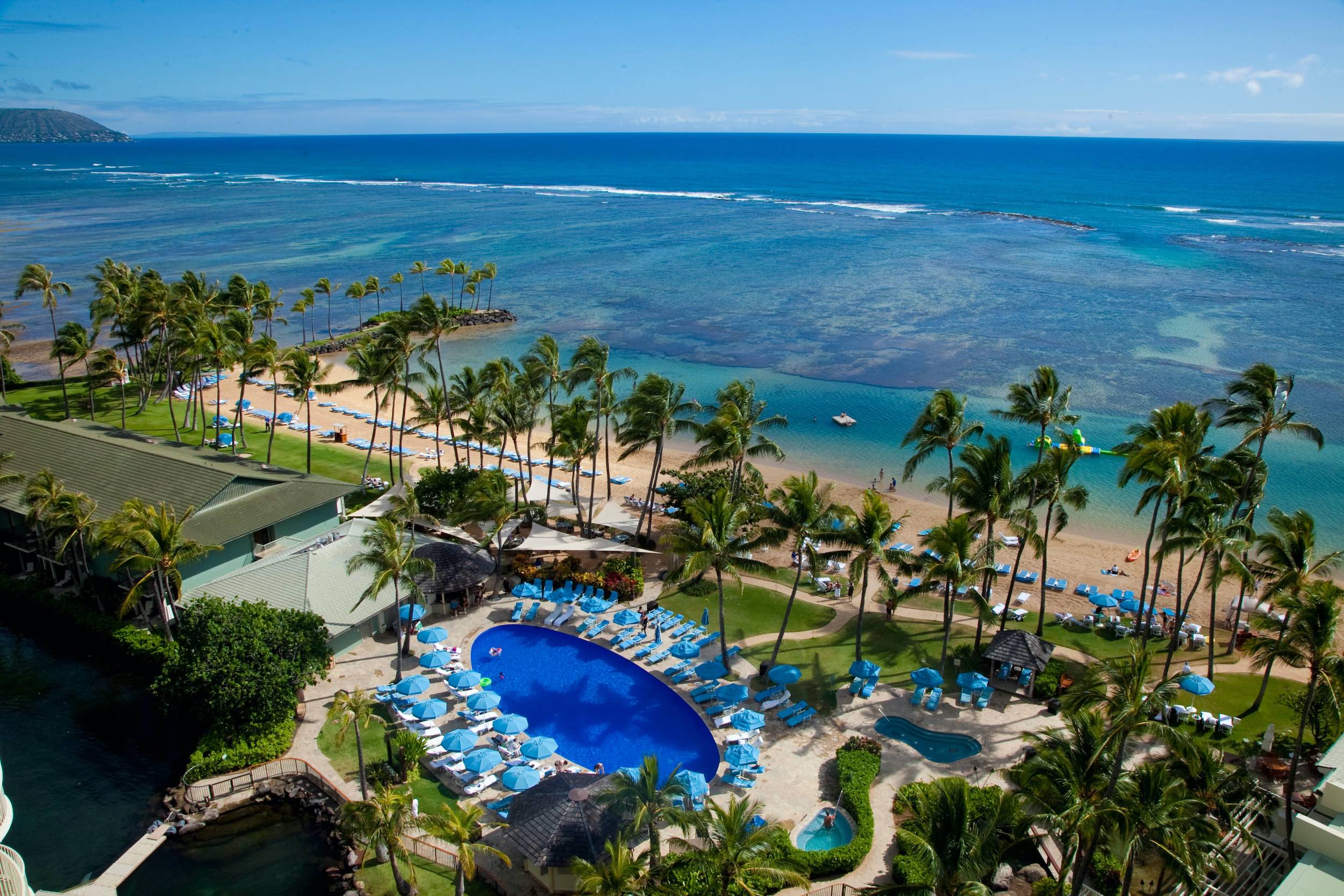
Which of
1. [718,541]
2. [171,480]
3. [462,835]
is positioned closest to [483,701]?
[462,835]

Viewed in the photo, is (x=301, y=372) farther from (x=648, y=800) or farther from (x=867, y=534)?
(x=648, y=800)

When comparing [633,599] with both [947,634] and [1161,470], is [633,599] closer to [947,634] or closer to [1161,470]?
[947,634]

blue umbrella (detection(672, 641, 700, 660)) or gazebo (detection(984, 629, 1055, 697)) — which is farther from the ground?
gazebo (detection(984, 629, 1055, 697))

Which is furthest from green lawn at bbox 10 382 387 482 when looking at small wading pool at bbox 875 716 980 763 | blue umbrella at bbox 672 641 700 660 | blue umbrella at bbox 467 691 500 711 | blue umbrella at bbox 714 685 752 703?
small wading pool at bbox 875 716 980 763

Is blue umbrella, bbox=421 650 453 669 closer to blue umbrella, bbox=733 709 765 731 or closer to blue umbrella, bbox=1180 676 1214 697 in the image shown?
blue umbrella, bbox=733 709 765 731

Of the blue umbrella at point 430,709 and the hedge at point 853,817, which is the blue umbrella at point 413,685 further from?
the hedge at point 853,817

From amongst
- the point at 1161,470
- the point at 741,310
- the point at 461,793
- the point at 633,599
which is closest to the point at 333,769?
the point at 461,793

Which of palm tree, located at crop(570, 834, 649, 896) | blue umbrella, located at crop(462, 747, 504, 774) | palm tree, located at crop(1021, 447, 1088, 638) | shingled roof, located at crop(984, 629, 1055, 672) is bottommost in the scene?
blue umbrella, located at crop(462, 747, 504, 774)
